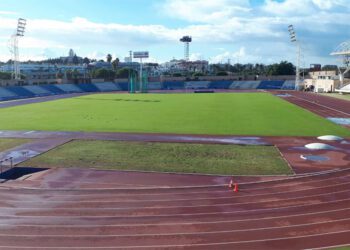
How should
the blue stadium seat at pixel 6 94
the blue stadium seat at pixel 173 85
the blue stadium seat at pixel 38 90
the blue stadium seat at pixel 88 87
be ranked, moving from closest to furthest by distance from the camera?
the blue stadium seat at pixel 6 94 < the blue stadium seat at pixel 38 90 < the blue stadium seat at pixel 88 87 < the blue stadium seat at pixel 173 85

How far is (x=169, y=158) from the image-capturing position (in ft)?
72.2

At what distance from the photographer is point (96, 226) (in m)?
12.7

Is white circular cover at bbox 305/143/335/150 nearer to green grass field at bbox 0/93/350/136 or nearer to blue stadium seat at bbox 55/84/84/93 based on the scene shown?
green grass field at bbox 0/93/350/136

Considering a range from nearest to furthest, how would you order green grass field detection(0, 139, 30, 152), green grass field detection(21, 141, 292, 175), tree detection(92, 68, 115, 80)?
green grass field detection(21, 141, 292, 175), green grass field detection(0, 139, 30, 152), tree detection(92, 68, 115, 80)

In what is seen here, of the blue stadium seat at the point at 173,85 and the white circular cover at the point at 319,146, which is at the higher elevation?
the blue stadium seat at the point at 173,85

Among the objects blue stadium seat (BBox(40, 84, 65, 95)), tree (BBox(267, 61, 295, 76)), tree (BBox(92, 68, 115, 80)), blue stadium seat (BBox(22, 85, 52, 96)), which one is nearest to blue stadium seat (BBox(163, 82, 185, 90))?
tree (BBox(92, 68, 115, 80))

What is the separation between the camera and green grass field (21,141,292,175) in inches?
776

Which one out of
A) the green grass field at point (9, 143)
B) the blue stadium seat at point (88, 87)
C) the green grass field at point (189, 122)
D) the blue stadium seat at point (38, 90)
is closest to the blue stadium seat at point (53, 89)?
the blue stadium seat at point (38, 90)

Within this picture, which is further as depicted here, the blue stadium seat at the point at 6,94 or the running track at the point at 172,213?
the blue stadium seat at the point at 6,94

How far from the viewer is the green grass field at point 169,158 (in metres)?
19.7

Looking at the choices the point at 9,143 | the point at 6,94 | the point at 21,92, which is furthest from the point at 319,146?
the point at 21,92

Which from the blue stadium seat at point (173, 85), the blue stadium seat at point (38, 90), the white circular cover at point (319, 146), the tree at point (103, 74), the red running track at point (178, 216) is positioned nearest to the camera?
the red running track at point (178, 216)

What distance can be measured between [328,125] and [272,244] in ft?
85.7

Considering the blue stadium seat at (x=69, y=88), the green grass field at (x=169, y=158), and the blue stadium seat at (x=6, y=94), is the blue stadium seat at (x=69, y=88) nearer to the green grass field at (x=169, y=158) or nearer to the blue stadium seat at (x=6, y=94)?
the blue stadium seat at (x=6, y=94)
